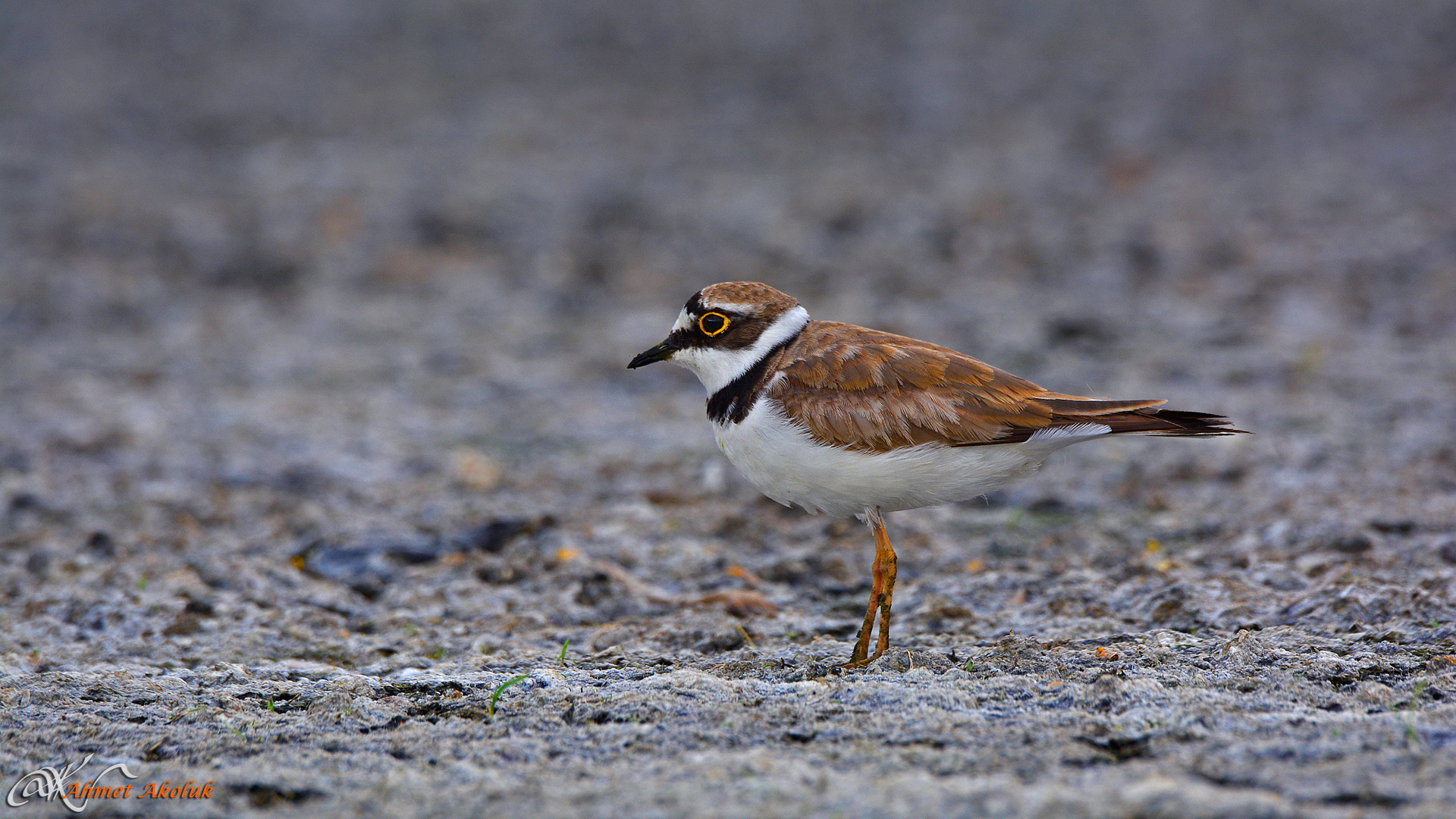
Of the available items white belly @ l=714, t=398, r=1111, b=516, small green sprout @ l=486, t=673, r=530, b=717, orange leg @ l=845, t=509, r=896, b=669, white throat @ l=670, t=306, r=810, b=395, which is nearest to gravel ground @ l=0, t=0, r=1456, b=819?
small green sprout @ l=486, t=673, r=530, b=717

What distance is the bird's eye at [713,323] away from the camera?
471 cm

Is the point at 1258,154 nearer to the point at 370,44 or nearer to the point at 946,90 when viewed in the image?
the point at 946,90

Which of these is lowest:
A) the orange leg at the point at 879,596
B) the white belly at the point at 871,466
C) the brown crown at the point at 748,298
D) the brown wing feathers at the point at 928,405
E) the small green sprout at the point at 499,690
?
the small green sprout at the point at 499,690

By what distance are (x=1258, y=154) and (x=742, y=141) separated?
17.7 feet

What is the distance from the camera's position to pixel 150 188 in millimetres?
12438

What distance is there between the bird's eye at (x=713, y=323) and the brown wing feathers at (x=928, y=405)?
333 mm

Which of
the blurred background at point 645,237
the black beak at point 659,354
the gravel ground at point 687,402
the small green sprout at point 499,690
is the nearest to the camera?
the gravel ground at point 687,402

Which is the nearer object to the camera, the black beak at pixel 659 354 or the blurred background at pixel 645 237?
the black beak at pixel 659 354

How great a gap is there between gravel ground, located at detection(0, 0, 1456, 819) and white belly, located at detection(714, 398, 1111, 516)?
0.59 metres

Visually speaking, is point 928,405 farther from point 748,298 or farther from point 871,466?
point 748,298

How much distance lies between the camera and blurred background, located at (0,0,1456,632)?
7.21m
